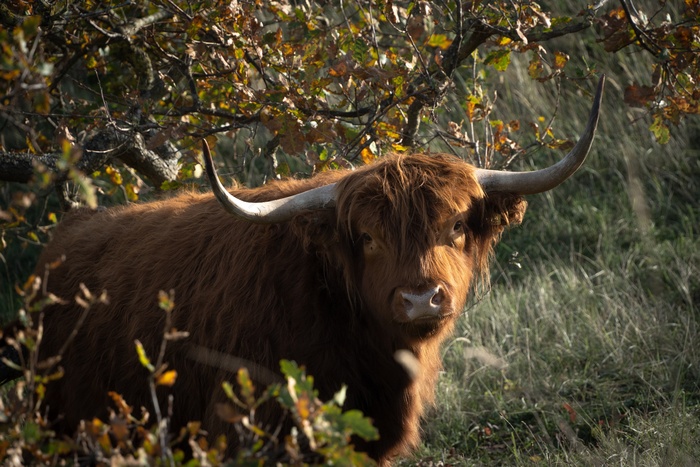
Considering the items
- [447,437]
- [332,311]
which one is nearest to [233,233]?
[332,311]

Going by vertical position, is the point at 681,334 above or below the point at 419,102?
below

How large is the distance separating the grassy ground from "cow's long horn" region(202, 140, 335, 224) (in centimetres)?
99

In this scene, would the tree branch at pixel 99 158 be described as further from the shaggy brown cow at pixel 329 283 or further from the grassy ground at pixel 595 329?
the grassy ground at pixel 595 329

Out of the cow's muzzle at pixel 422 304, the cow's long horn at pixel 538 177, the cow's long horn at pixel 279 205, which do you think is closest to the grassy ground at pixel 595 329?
the cow's muzzle at pixel 422 304

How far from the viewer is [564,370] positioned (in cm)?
520

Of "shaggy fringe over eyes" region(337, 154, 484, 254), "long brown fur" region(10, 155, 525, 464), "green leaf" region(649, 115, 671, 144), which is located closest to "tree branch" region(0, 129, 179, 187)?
"long brown fur" region(10, 155, 525, 464)

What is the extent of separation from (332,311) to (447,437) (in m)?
1.66

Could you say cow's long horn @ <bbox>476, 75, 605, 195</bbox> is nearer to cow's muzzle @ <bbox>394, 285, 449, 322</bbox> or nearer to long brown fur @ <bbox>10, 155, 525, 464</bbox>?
long brown fur @ <bbox>10, 155, 525, 464</bbox>

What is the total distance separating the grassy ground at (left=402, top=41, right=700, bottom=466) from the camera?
446cm

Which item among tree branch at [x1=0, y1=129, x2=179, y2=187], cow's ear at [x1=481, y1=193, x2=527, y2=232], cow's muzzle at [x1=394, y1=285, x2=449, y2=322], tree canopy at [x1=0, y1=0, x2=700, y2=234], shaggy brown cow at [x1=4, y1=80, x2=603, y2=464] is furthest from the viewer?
tree branch at [x1=0, y1=129, x2=179, y2=187]

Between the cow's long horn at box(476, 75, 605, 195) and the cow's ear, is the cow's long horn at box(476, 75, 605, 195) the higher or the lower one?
the higher one

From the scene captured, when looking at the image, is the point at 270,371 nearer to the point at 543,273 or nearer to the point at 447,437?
the point at 447,437

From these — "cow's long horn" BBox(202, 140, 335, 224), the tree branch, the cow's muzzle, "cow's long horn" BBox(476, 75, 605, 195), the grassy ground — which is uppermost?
the tree branch

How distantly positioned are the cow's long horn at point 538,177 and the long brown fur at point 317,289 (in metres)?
0.06
